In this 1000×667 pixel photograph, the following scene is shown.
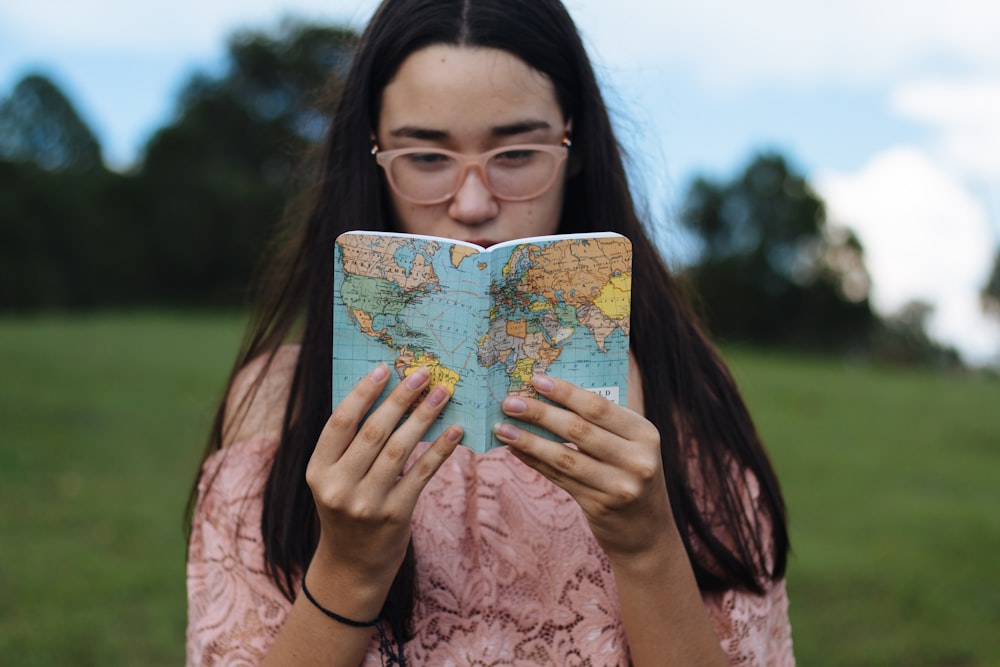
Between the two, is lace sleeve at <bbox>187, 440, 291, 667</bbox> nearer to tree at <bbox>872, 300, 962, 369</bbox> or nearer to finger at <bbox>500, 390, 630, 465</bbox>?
finger at <bbox>500, 390, 630, 465</bbox>

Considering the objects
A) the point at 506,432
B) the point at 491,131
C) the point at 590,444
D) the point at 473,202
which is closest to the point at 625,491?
the point at 590,444

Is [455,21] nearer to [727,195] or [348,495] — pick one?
[348,495]

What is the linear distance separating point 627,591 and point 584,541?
25 cm

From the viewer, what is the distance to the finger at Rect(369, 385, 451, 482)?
1524mm

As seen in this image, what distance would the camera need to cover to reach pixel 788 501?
6.38 metres

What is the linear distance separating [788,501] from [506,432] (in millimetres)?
5299

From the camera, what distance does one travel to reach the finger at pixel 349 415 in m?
1.53

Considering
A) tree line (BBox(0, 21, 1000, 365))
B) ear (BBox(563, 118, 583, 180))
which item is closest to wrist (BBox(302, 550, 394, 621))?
ear (BBox(563, 118, 583, 180))

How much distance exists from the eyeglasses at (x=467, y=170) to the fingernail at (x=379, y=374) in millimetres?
537

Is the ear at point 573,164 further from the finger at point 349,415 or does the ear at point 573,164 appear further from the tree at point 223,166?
the tree at point 223,166

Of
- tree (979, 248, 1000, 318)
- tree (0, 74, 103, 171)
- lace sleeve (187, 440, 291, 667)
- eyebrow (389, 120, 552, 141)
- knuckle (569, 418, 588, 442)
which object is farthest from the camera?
tree (0, 74, 103, 171)

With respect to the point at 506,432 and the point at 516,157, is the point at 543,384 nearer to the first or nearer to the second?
the point at 506,432

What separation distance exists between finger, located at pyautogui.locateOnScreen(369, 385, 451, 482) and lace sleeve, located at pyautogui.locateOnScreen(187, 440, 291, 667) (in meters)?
0.50

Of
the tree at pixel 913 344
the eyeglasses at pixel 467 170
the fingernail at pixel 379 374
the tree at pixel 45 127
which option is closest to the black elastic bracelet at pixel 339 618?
the fingernail at pixel 379 374
